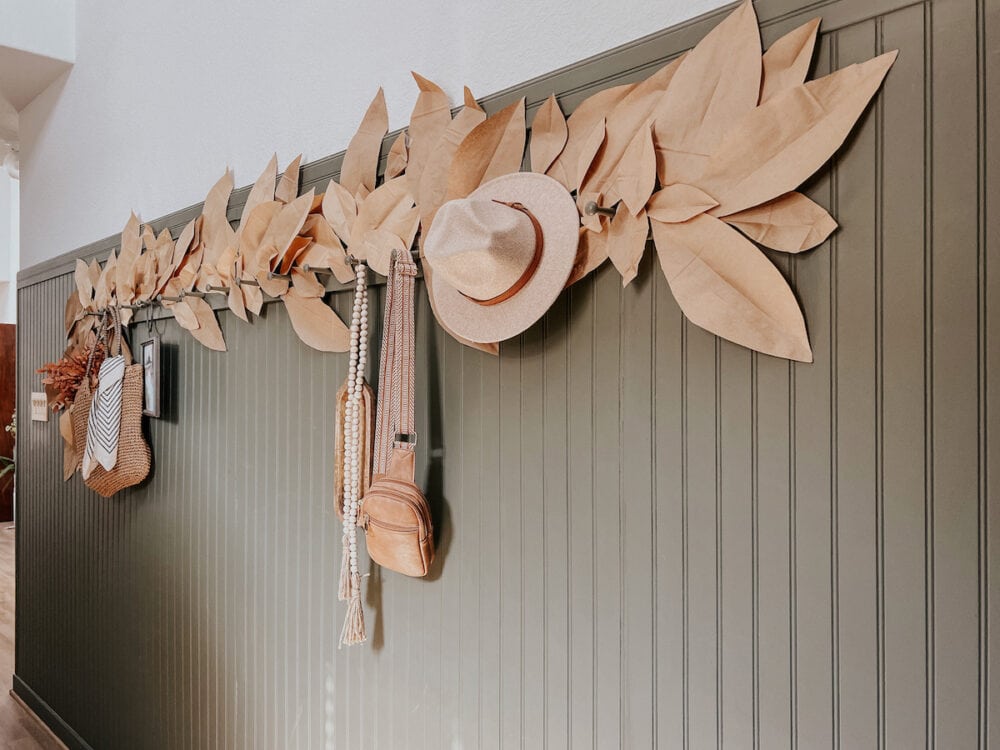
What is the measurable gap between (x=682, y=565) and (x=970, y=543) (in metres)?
0.34

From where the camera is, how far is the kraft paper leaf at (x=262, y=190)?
1.67m

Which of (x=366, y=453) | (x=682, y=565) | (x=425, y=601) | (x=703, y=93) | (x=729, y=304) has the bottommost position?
(x=425, y=601)

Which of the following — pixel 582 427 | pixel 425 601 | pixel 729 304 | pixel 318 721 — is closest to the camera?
pixel 729 304

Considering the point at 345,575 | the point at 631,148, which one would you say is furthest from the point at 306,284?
the point at 631,148

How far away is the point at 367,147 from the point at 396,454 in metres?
0.60

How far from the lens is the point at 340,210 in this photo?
1438 mm

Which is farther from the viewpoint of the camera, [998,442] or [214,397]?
[214,397]

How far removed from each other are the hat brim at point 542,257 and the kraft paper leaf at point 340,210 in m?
0.36

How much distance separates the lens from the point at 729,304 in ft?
2.90

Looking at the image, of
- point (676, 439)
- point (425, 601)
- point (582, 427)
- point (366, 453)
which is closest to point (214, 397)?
point (366, 453)

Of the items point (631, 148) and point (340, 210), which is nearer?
point (631, 148)

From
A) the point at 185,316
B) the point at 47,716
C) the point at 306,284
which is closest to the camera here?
the point at 306,284

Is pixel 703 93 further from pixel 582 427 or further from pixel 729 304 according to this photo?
pixel 582 427

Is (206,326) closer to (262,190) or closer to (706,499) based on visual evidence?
(262,190)
